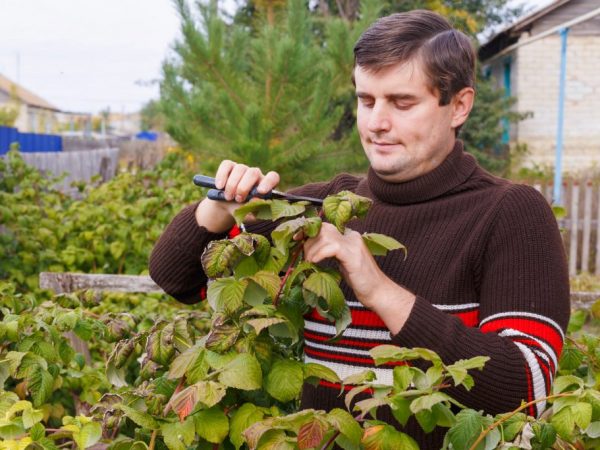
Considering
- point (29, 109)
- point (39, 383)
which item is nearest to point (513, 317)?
point (39, 383)

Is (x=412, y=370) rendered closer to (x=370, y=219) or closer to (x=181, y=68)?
(x=370, y=219)

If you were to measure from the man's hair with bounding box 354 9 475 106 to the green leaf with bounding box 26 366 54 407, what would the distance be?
914 millimetres

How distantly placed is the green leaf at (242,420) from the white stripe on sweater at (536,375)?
1.59 feet

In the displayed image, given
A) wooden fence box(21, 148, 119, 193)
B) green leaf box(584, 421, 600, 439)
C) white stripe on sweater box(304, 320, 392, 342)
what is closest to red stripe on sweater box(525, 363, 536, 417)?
green leaf box(584, 421, 600, 439)

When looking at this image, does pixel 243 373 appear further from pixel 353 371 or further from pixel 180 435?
pixel 353 371

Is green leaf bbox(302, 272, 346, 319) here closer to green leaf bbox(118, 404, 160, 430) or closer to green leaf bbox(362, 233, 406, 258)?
green leaf bbox(362, 233, 406, 258)

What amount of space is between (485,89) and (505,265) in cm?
1731

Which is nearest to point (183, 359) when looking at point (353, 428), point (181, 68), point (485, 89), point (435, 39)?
point (353, 428)

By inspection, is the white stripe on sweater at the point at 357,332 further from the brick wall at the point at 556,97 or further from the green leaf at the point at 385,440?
the brick wall at the point at 556,97

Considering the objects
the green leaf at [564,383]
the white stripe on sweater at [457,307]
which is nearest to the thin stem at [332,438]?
the green leaf at [564,383]

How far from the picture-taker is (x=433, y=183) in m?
2.01

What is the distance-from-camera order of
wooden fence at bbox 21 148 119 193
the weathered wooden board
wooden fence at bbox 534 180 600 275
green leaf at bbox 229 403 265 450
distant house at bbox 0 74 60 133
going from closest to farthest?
green leaf at bbox 229 403 265 450, the weathered wooden board, wooden fence at bbox 534 180 600 275, wooden fence at bbox 21 148 119 193, distant house at bbox 0 74 60 133

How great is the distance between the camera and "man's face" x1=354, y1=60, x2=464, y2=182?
186cm

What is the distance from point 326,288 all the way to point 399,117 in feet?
1.85
